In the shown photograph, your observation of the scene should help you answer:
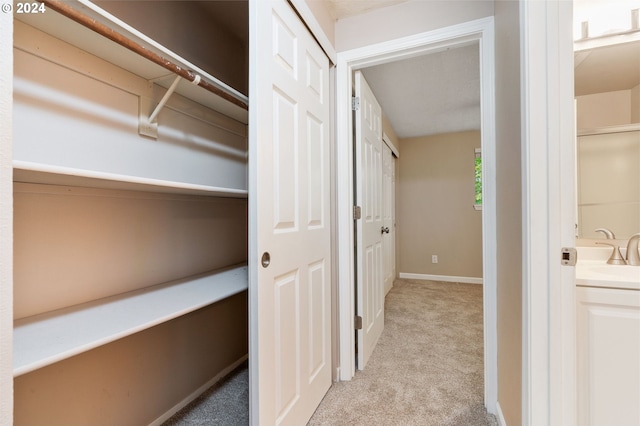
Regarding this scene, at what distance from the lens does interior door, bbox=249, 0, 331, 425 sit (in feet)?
3.27

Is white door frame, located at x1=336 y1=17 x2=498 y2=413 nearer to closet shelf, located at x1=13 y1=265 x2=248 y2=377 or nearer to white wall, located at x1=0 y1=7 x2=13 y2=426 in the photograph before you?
closet shelf, located at x1=13 y1=265 x2=248 y2=377

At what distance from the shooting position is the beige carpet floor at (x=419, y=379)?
55.0 inches

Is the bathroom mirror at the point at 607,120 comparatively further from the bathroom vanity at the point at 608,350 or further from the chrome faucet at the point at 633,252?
the bathroom vanity at the point at 608,350

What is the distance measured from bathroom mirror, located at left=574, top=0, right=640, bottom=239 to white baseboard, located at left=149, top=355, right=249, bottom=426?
2.18 meters

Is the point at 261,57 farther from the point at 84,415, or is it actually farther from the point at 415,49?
the point at 84,415

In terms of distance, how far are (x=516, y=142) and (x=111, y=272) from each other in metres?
1.69

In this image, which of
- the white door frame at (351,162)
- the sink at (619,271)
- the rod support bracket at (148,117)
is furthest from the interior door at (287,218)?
the sink at (619,271)

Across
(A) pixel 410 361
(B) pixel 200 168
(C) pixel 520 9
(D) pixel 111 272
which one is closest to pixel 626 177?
(C) pixel 520 9

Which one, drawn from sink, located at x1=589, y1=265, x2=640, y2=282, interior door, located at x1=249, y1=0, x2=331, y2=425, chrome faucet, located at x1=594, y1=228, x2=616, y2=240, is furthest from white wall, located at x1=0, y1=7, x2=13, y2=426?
chrome faucet, located at x1=594, y1=228, x2=616, y2=240

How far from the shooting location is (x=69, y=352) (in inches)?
25.7

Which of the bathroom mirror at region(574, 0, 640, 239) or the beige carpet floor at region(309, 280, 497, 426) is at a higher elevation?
the bathroom mirror at region(574, 0, 640, 239)

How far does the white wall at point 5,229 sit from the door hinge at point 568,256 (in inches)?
56.2

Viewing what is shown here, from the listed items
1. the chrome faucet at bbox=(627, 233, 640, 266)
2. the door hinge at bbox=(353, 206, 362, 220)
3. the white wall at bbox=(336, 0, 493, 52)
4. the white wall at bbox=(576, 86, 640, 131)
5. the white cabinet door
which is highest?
the white wall at bbox=(336, 0, 493, 52)

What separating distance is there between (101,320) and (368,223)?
5.17 feet
